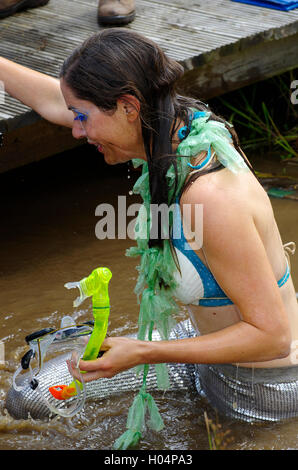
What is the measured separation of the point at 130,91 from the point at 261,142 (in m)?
3.19

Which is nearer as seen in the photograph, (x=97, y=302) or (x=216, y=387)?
(x=97, y=302)

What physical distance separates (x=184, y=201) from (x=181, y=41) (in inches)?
81.7

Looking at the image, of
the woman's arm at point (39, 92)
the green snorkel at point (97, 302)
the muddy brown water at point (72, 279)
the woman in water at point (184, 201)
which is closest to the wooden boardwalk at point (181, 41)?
the muddy brown water at point (72, 279)

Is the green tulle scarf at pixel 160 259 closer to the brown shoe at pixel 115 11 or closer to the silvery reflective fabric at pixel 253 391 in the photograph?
the silvery reflective fabric at pixel 253 391

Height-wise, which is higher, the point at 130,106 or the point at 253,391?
the point at 130,106

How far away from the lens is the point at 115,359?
1.92 meters

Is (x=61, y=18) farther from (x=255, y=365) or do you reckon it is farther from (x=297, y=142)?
(x=255, y=365)

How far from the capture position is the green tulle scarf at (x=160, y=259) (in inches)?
77.2

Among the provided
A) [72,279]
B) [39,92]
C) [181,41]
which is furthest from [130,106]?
[181,41]

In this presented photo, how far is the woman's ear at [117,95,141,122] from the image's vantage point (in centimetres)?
188

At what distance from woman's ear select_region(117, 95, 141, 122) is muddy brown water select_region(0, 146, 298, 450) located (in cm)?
107

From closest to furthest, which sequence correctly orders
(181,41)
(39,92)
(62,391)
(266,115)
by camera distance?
(62,391), (39,92), (181,41), (266,115)

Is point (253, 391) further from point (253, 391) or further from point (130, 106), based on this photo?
point (130, 106)
